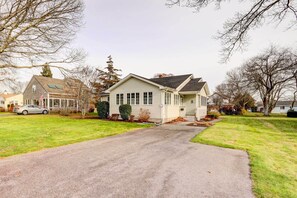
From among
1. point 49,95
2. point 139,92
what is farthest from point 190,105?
point 49,95

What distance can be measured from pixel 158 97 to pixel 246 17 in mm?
10089

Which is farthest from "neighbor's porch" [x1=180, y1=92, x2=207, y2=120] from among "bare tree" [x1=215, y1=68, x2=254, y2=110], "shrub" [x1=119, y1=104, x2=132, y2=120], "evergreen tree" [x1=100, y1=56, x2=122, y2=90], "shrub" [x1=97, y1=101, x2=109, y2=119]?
"bare tree" [x1=215, y1=68, x2=254, y2=110]

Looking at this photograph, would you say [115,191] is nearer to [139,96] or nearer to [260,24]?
[260,24]

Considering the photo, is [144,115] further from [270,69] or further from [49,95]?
[270,69]

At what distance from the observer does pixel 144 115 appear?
15.7 metres

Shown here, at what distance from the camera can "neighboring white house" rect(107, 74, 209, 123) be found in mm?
15402

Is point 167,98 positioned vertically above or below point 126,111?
above

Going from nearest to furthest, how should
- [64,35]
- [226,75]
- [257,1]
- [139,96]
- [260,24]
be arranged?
[257,1] → [260,24] → [64,35] → [139,96] → [226,75]

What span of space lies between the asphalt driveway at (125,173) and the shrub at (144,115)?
915 cm

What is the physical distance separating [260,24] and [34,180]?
9011mm

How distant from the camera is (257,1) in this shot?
18.7 ft

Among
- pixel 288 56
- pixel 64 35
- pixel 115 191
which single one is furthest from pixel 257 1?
pixel 288 56

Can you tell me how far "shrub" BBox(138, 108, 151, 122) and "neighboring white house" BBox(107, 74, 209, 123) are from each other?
0.32m

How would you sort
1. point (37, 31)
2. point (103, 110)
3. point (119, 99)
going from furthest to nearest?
point (103, 110)
point (119, 99)
point (37, 31)
